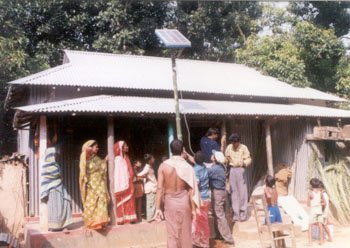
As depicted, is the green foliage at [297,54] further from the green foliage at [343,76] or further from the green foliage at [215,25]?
the green foliage at [215,25]

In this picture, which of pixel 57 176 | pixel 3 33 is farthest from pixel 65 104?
pixel 3 33

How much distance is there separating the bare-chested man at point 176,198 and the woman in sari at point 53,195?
245 centimetres

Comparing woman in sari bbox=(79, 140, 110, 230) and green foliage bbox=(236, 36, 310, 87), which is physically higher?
green foliage bbox=(236, 36, 310, 87)

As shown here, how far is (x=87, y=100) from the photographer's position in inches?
327

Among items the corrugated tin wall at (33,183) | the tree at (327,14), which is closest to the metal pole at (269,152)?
the corrugated tin wall at (33,183)

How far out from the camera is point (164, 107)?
28.7ft

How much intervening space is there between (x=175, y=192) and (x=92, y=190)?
7.67 feet

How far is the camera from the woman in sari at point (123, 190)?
24.9 ft

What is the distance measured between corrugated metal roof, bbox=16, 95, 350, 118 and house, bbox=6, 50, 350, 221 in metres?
0.02

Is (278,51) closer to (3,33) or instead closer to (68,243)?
(3,33)

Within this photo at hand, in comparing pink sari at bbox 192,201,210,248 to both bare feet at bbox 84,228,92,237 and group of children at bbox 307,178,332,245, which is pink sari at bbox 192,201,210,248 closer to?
bare feet at bbox 84,228,92,237

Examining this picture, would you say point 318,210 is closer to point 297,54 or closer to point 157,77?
point 157,77

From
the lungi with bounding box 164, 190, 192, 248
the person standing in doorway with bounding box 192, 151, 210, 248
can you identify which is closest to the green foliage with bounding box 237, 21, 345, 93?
the person standing in doorway with bounding box 192, 151, 210, 248

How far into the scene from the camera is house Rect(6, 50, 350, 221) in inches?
360
